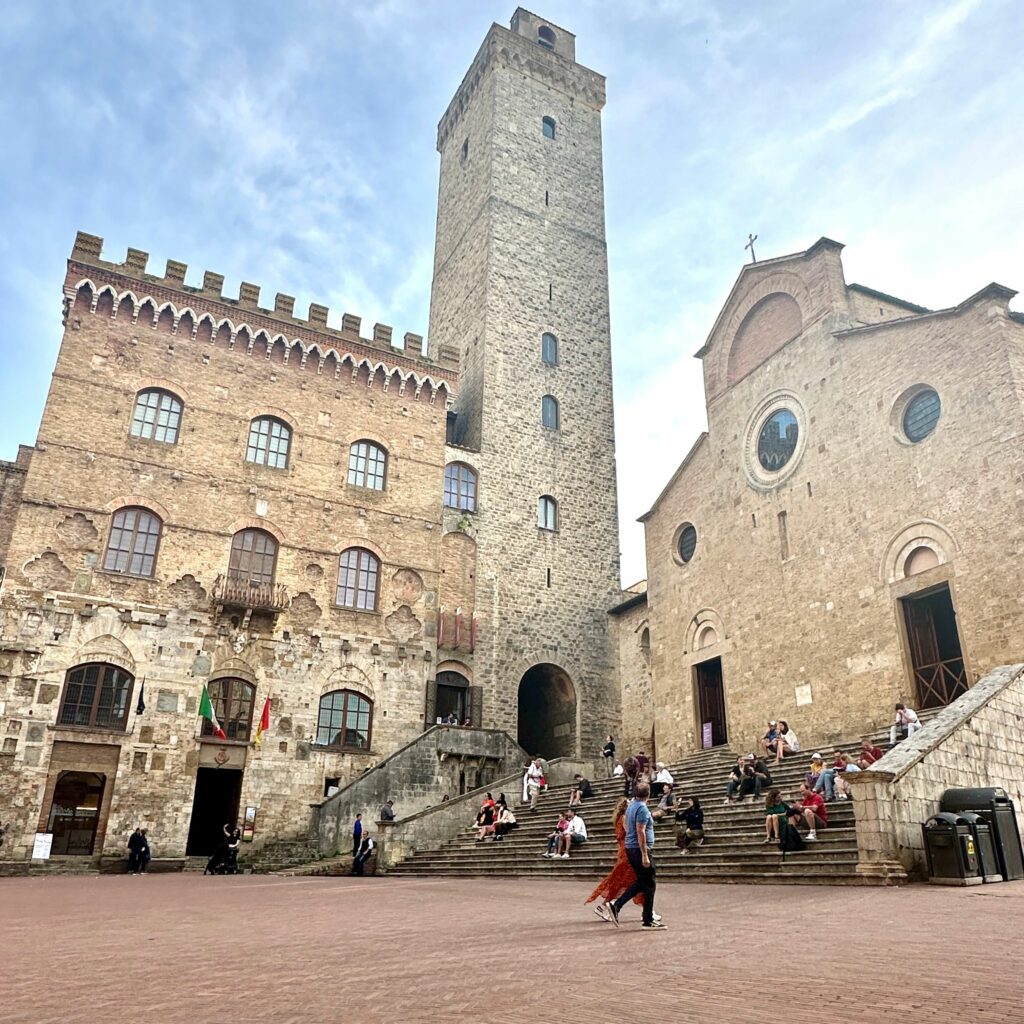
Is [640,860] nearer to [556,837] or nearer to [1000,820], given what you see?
[1000,820]

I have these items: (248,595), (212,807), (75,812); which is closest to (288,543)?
(248,595)

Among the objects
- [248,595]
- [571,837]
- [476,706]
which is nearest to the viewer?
[571,837]

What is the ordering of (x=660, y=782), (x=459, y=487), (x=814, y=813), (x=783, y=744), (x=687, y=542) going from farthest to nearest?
1. (x=459, y=487)
2. (x=687, y=542)
3. (x=660, y=782)
4. (x=783, y=744)
5. (x=814, y=813)

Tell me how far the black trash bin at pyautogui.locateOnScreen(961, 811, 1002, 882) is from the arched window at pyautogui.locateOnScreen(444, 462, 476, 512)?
61.9 ft

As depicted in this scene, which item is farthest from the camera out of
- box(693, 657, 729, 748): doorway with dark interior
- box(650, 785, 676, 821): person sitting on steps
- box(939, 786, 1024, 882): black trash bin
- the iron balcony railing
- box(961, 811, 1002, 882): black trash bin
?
box(693, 657, 729, 748): doorway with dark interior

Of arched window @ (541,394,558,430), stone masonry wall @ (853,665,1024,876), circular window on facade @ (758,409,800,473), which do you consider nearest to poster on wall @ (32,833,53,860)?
stone masonry wall @ (853,665,1024,876)

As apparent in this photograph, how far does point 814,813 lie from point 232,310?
20.5 metres

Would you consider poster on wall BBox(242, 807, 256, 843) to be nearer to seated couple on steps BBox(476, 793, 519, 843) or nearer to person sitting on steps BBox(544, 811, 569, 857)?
seated couple on steps BBox(476, 793, 519, 843)

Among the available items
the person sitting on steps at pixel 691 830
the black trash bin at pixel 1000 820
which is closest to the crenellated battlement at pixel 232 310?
the person sitting on steps at pixel 691 830

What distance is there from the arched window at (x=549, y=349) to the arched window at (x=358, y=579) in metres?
10.6

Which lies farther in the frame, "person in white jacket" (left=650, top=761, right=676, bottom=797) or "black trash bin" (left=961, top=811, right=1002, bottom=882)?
"person in white jacket" (left=650, top=761, right=676, bottom=797)

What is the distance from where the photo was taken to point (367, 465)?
25.6 meters

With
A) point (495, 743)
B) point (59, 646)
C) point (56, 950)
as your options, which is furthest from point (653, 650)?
point (56, 950)

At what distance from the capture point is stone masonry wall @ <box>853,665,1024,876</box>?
10398 mm
